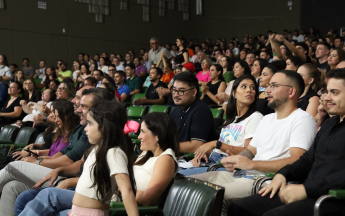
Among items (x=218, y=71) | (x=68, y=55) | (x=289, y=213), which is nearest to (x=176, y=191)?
(x=289, y=213)

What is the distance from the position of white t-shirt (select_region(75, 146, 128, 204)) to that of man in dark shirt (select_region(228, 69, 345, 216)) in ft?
2.30

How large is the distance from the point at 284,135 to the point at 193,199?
0.99m

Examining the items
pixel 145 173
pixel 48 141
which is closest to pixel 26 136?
pixel 48 141

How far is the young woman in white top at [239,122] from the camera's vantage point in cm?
301

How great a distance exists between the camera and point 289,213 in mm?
1958

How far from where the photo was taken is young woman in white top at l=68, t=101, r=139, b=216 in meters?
1.95

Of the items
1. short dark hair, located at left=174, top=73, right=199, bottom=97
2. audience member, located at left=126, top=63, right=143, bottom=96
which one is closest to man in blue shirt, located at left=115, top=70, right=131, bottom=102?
audience member, located at left=126, top=63, right=143, bottom=96

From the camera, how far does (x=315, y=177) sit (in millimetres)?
2113

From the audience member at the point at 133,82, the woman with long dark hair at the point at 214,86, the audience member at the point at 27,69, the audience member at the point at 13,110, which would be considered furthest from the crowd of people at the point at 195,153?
the audience member at the point at 27,69

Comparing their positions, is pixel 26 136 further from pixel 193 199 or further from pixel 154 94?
pixel 193 199

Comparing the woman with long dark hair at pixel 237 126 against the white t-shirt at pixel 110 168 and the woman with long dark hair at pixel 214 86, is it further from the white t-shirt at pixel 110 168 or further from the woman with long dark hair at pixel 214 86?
the woman with long dark hair at pixel 214 86

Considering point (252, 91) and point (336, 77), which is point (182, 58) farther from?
point (336, 77)

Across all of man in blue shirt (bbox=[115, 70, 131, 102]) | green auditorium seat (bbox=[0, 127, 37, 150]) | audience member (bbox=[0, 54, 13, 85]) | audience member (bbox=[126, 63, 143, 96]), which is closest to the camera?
green auditorium seat (bbox=[0, 127, 37, 150])

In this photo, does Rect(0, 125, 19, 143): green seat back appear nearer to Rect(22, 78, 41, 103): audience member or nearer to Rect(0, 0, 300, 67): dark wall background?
Rect(22, 78, 41, 103): audience member
